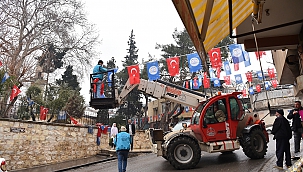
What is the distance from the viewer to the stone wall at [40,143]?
1007cm

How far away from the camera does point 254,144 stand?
8.77 meters

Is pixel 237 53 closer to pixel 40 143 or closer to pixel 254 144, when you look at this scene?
pixel 254 144

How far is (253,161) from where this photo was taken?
8383mm

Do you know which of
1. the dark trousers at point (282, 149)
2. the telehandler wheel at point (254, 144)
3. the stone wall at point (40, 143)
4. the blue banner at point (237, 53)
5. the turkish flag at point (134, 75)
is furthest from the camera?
the blue banner at point (237, 53)

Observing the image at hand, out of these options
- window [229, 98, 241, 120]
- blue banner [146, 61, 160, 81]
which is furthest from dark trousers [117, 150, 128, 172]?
blue banner [146, 61, 160, 81]

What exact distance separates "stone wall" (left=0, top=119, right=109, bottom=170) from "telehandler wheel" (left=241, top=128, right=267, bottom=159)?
8667 mm

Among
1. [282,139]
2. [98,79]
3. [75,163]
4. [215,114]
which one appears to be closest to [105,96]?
[98,79]

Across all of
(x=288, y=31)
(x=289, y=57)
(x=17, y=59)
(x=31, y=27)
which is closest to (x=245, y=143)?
(x=289, y=57)

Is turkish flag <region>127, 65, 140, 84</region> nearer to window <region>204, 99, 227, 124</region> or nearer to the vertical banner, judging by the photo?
window <region>204, 99, 227, 124</region>

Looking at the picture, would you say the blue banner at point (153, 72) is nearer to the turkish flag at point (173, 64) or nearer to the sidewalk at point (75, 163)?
the turkish flag at point (173, 64)

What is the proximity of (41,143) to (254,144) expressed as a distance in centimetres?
913

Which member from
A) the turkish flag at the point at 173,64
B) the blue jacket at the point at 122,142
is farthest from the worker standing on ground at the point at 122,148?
the turkish flag at the point at 173,64

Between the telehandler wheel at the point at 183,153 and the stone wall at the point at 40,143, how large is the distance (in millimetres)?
6534

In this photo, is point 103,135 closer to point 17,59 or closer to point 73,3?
point 17,59
